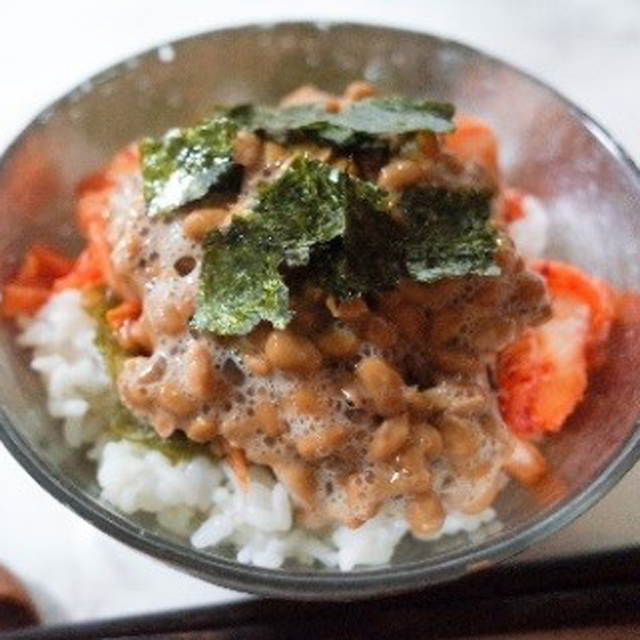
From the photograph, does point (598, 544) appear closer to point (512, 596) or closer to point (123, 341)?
point (512, 596)

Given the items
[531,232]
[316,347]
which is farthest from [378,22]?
[316,347]

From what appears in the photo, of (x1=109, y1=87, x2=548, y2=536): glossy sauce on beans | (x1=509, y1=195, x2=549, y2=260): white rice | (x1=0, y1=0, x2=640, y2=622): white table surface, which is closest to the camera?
(x1=109, y1=87, x2=548, y2=536): glossy sauce on beans

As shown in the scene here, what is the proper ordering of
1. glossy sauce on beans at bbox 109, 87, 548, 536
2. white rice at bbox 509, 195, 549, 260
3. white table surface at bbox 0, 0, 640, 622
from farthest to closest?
1. white table surface at bbox 0, 0, 640, 622
2. white rice at bbox 509, 195, 549, 260
3. glossy sauce on beans at bbox 109, 87, 548, 536

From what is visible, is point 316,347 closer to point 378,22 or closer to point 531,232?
point 531,232

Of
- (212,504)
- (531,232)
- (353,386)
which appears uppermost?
(531,232)

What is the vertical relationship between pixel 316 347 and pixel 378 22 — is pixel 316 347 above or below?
below

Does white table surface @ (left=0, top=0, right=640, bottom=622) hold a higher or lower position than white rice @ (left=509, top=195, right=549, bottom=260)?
higher

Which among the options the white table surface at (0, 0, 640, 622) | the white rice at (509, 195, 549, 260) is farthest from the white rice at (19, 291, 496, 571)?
the white table surface at (0, 0, 640, 622)

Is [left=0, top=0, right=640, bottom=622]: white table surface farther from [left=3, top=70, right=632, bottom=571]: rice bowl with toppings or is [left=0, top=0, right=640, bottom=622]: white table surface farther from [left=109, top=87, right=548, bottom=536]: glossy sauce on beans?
[left=109, top=87, right=548, bottom=536]: glossy sauce on beans
